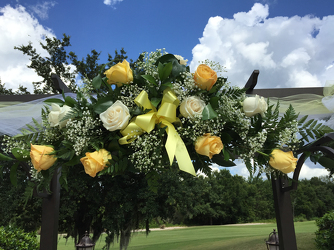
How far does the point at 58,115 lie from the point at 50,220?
144 centimetres

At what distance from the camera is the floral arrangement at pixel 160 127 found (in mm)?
1163

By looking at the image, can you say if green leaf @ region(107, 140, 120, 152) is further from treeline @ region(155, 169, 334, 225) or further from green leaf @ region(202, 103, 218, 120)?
treeline @ region(155, 169, 334, 225)

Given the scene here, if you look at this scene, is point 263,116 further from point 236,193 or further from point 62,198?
point 236,193

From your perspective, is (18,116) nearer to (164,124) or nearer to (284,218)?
(164,124)

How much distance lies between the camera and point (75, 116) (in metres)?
1.25

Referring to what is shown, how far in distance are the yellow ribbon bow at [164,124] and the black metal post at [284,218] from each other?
56.6 inches

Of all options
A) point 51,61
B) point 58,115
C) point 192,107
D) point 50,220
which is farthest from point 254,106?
point 51,61

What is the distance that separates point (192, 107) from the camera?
1.21 meters

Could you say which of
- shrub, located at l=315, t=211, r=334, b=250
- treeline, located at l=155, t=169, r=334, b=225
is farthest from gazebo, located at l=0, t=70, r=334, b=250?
treeline, located at l=155, t=169, r=334, b=225

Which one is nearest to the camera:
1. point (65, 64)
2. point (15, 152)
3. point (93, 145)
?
point (93, 145)

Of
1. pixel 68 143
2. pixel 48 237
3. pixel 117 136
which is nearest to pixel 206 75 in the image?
pixel 117 136

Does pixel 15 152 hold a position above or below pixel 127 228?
above

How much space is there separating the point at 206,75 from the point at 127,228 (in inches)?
224

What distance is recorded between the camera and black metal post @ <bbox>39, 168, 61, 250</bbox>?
7.28 ft
